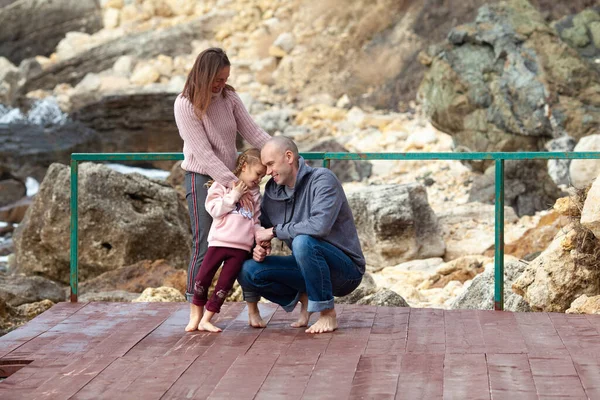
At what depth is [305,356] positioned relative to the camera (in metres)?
4.86

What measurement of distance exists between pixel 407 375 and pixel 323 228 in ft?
3.28

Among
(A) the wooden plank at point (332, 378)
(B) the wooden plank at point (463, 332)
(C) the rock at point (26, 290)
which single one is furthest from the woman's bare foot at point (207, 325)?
(C) the rock at point (26, 290)

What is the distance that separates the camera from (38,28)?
114ft

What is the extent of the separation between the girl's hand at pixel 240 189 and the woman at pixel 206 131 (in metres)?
0.05

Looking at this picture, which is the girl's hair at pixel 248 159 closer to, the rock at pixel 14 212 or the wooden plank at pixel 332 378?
the wooden plank at pixel 332 378

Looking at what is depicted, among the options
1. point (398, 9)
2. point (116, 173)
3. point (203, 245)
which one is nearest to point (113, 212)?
point (116, 173)

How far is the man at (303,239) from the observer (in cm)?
526

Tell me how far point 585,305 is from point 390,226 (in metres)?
5.71

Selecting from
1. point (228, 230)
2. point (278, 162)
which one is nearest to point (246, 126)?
point (278, 162)

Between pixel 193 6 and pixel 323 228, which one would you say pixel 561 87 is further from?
pixel 193 6

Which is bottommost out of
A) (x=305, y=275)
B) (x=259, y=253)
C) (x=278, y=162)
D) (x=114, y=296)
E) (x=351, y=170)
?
(x=351, y=170)

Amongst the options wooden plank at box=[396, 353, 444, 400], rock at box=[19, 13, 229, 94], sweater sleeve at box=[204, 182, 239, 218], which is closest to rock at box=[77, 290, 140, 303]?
sweater sleeve at box=[204, 182, 239, 218]

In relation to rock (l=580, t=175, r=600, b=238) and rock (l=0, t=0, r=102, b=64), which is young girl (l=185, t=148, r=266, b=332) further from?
rock (l=0, t=0, r=102, b=64)

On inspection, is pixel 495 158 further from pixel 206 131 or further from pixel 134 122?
pixel 134 122
